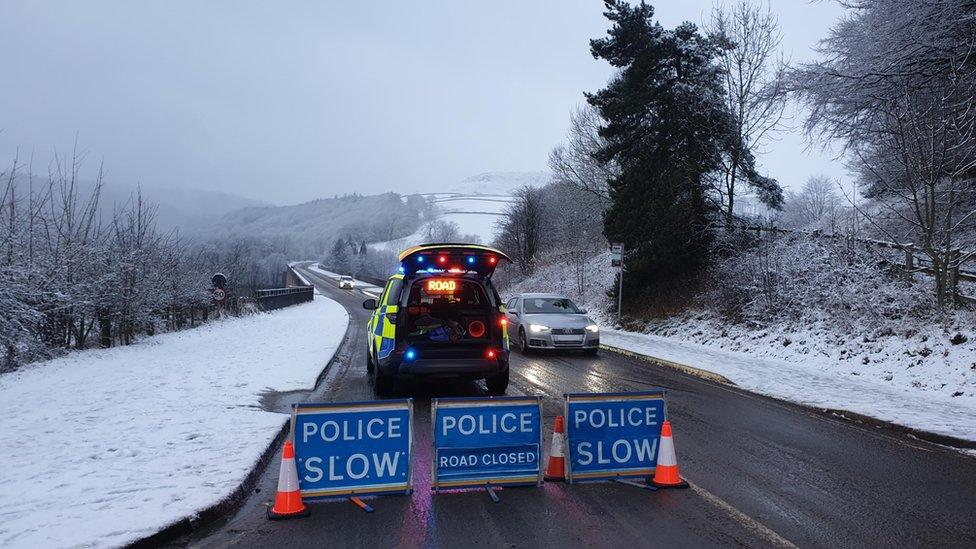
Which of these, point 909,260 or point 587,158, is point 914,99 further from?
point 587,158

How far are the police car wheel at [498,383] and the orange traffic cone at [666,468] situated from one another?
416cm

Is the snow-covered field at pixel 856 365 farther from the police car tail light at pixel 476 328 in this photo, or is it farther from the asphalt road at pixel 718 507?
the police car tail light at pixel 476 328

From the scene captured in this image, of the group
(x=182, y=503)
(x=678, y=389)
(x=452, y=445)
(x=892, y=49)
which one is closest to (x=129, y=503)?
(x=182, y=503)

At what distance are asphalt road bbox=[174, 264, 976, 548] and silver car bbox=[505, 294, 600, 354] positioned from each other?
301 inches

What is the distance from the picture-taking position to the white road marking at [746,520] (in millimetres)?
4258

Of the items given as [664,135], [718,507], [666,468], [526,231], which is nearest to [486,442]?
[666,468]

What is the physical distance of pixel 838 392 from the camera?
10.2m

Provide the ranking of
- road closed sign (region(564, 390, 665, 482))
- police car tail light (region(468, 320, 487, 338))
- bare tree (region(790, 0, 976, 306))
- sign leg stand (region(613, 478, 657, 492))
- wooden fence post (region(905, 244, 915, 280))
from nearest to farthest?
sign leg stand (region(613, 478, 657, 492)), road closed sign (region(564, 390, 665, 482)), police car tail light (region(468, 320, 487, 338)), bare tree (region(790, 0, 976, 306)), wooden fence post (region(905, 244, 915, 280))

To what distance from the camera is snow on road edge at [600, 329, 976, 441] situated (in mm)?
8211

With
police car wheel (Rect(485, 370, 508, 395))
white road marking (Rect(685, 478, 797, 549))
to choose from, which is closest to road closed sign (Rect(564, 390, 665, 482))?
white road marking (Rect(685, 478, 797, 549))

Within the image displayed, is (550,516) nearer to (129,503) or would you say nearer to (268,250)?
(129,503)

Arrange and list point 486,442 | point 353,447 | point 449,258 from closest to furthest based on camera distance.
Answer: point 353,447
point 486,442
point 449,258

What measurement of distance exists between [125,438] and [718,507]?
588 cm

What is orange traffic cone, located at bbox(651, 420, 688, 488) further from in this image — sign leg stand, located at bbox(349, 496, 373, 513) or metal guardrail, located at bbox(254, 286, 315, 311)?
metal guardrail, located at bbox(254, 286, 315, 311)
